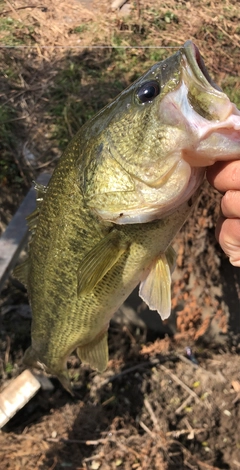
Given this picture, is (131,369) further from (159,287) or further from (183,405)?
(159,287)

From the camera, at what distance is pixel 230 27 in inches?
202

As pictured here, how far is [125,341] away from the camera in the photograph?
12.5 feet

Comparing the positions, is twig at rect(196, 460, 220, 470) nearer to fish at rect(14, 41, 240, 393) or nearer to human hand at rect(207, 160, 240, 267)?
fish at rect(14, 41, 240, 393)

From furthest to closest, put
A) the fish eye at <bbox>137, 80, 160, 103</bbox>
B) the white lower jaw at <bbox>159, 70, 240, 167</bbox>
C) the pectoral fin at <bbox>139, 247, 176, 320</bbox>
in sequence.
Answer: the pectoral fin at <bbox>139, 247, 176, 320</bbox> < the fish eye at <bbox>137, 80, 160, 103</bbox> < the white lower jaw at <bbox>159, 70, 240, 167</bbox>

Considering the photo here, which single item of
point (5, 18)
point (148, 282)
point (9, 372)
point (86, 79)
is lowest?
point (9, 372)

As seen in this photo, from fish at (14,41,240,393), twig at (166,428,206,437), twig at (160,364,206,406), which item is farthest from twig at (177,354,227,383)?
fish at (14,41,240,393)

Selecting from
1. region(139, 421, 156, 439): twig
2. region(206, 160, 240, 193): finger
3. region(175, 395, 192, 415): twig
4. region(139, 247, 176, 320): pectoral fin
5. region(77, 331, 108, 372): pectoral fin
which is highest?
region(206, 160, 240, 193): finger

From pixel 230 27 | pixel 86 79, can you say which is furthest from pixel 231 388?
pixel 230 27

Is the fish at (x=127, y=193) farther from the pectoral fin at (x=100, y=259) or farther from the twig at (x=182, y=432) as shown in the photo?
the twig at (x=182, y=432)

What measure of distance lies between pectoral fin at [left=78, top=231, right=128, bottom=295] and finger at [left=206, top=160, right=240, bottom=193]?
376mm

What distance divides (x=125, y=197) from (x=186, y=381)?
8.42 ft

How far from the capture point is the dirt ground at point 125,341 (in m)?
3.16

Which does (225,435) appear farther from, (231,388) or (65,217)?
(65,217)

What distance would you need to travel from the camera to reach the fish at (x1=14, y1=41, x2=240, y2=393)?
1.21 m
